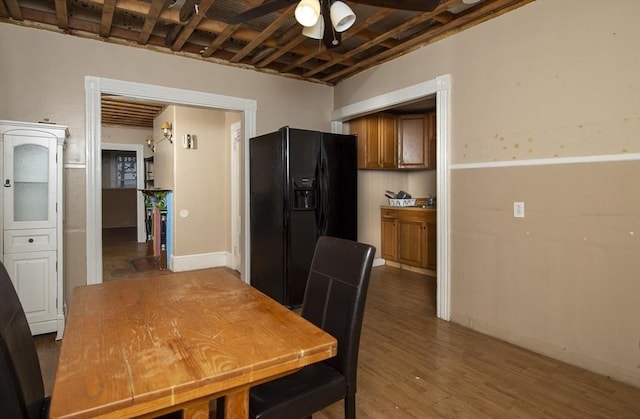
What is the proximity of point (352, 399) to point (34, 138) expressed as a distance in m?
2.98

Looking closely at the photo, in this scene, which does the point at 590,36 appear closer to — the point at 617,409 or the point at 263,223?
the point at 617,409

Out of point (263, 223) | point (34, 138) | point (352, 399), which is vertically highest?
point (34, 138)

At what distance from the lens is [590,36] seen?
2.30m

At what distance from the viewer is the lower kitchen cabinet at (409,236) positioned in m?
4.79

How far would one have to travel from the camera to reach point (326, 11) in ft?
6.46

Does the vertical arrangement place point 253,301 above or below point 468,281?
above

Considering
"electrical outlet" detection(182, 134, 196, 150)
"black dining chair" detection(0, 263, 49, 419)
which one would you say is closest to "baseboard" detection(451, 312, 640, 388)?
"black dining chair" detection(0, 263, 49, 419)

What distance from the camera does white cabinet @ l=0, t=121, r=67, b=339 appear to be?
8.76 ft

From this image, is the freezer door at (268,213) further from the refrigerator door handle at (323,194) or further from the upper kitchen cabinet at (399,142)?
the upper kitchen cabinet at (399,142)

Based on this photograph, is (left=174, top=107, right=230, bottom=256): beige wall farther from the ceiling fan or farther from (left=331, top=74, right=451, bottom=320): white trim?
the ceiling fan

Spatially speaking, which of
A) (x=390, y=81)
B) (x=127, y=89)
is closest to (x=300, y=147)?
(x=390, y=81)

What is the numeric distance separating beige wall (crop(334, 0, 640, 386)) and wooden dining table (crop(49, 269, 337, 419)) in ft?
7.03

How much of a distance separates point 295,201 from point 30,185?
2187 millimetres

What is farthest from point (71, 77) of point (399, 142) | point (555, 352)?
point (555, 352)
